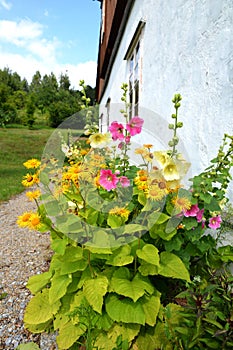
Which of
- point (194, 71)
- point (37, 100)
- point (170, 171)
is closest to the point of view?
point (170, 171)

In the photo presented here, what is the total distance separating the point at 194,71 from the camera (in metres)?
1.85

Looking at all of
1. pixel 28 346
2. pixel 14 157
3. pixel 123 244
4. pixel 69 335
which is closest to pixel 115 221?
pixel 123 244

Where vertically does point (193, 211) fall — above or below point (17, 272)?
above

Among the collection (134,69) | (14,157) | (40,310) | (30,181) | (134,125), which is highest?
(134,69)

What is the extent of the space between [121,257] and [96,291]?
0.61ft

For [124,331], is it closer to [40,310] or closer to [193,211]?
[40,310]

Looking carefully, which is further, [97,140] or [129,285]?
[97,140]

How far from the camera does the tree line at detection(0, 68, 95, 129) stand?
17769 mm

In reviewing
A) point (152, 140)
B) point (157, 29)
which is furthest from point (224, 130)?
point (157, 29)

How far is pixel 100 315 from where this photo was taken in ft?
4.04

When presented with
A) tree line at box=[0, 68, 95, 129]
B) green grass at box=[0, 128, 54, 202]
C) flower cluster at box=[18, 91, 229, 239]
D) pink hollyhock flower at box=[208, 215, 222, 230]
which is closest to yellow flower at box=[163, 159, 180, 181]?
flower cluster at box=[18, 91, 229, 239]

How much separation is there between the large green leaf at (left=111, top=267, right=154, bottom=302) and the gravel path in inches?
21.9

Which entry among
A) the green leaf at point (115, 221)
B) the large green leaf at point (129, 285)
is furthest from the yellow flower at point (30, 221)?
the large green leaf at point (129, 285)

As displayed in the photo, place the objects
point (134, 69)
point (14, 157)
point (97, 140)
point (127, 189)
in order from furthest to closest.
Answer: point (14, 157) < point (134, 69) < point (127, 189) < point (97, 140)
